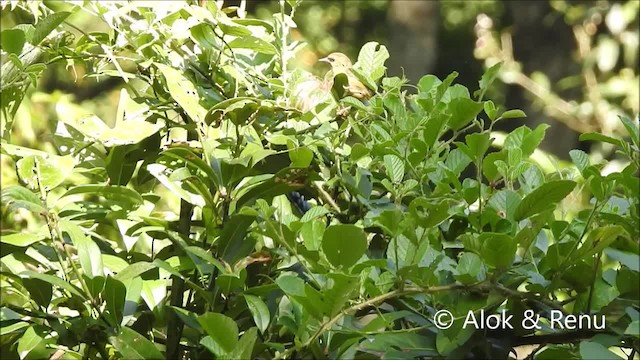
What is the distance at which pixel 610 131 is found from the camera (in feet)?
8.12

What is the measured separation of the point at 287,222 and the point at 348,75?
0.15 meters

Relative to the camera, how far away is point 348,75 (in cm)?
62

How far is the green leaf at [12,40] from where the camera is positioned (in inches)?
23.2

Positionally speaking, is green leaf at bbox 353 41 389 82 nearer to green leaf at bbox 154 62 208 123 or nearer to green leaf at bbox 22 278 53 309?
green leaf at bbox 154 62 208 123

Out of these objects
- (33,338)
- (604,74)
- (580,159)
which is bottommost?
(604,74)

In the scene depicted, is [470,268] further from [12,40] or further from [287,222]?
[12,40]

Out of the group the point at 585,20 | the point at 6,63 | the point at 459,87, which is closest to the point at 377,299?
the point at 459,87

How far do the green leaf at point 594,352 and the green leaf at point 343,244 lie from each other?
0.12 m

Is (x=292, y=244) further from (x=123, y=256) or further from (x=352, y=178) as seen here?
(x=123, y=256)

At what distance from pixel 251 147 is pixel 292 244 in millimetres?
79

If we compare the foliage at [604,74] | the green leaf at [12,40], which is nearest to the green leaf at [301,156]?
the green leaf at [12,40]

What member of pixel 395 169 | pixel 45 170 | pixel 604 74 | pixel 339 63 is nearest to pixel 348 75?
pixel 339 63

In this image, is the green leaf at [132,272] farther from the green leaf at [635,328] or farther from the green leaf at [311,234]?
the green leaf at [635,328]

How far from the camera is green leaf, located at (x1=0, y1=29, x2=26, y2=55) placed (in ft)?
1.94
